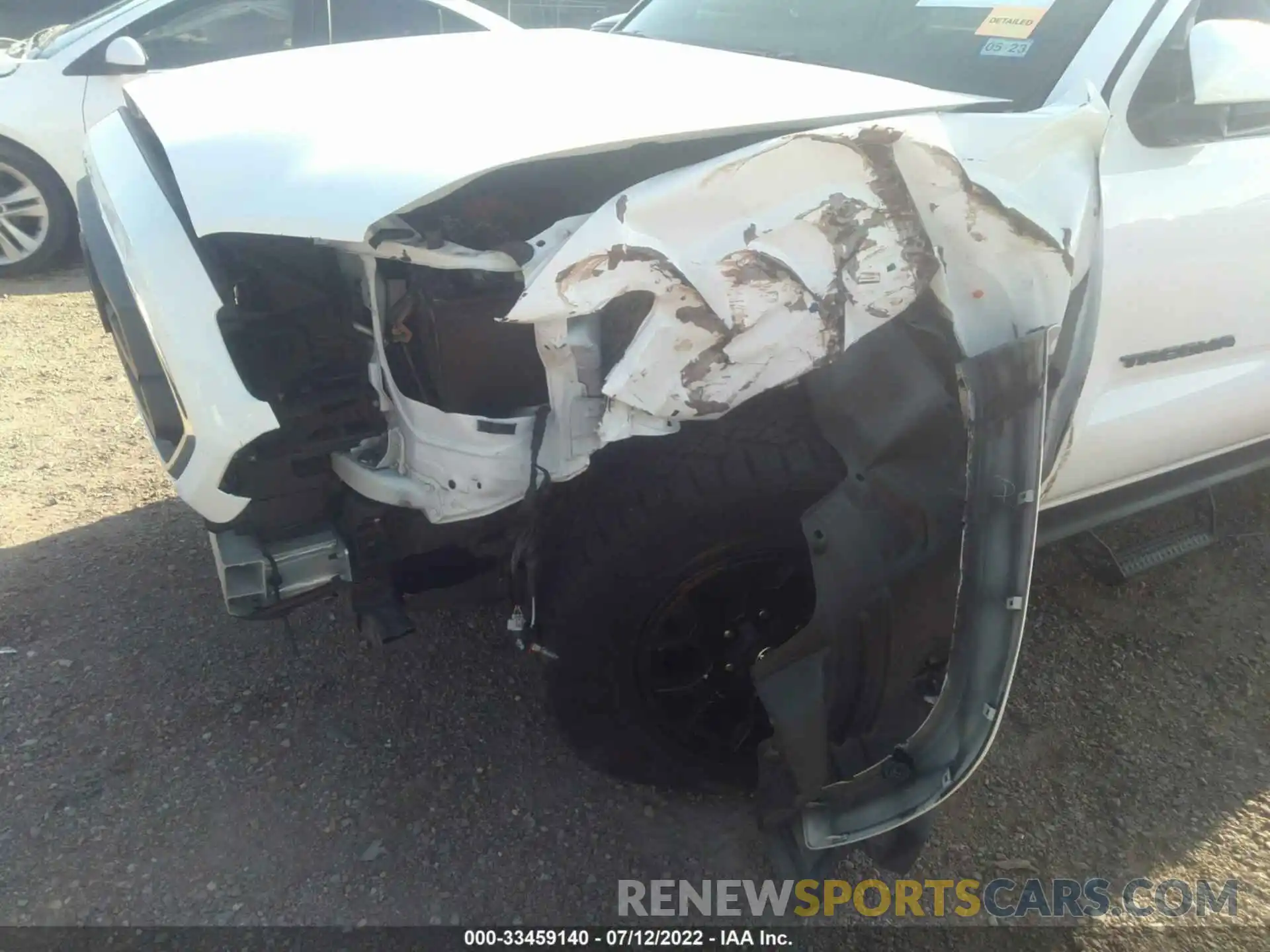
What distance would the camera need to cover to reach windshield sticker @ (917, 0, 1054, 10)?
7.19 ft

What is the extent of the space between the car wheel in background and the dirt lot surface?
2.90 meters

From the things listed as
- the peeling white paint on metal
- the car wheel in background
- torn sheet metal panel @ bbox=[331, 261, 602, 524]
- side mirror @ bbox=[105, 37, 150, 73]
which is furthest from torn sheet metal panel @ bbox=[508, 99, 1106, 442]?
the car wheel in background

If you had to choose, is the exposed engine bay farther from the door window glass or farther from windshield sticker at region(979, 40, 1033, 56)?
the door window glass

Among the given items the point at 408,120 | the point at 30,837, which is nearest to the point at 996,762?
the point at 408,120

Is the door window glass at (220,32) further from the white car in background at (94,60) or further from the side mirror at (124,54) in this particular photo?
the side mirror at (124,54)

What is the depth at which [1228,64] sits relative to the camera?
1953 millimetres

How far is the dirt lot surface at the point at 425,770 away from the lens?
1920mm

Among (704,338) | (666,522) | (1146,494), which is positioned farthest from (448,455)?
(1146,494)

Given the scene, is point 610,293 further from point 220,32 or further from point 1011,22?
point 220,32

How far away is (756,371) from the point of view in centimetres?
161

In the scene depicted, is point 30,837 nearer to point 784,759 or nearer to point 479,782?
point 479,782

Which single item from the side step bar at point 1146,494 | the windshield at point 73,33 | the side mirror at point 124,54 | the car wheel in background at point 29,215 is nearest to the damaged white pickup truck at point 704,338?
the side step bar at point 1146,494

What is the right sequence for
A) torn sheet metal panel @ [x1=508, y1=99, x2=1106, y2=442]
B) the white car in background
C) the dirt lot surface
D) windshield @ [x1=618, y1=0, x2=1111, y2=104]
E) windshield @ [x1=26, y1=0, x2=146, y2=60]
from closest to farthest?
1. torn sheet metal panel @ [x1=508, y1=99, x2=1106, y2=442]
2. the dirt lot surface
3. windshield @ [x1=618, y1=0, x2=1111, y2=104]
4. the white car in background
5. windshield @ [x1=26, y1=0, x2=146, y2=60]

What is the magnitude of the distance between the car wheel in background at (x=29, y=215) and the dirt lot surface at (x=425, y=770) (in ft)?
9.52
